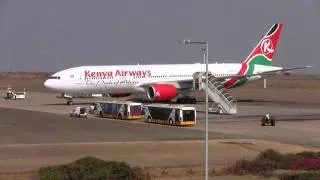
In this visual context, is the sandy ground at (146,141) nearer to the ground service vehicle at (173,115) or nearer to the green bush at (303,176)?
the ground service vehicle at (173,115)

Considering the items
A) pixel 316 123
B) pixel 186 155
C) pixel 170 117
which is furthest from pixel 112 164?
pixel 316 123

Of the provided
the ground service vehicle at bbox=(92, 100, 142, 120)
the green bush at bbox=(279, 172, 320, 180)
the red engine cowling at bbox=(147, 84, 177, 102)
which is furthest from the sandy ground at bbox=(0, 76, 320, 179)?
the red engine cowling at bbox=(147, 84, 177, 102)

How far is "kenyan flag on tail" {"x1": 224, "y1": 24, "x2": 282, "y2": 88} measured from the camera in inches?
3313

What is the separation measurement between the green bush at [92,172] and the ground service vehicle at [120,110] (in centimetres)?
3171

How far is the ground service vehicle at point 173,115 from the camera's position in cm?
5116

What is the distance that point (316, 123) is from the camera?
53.2 metres

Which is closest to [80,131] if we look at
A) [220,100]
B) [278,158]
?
[278,158]

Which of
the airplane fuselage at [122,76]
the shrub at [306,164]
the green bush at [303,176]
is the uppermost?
the airplane fuselage at [122,76]

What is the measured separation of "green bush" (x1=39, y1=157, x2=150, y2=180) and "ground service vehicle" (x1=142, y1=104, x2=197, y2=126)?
25.2m

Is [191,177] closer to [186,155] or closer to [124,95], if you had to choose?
[186,155]

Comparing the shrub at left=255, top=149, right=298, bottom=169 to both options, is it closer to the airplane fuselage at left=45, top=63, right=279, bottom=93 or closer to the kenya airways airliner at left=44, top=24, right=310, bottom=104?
the kenya airways airliner at left=44, top=24, right=310, bottom=104

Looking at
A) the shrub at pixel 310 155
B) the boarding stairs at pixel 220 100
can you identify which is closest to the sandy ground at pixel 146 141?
the shrub at pixel 310 155

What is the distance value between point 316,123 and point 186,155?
77.2ft

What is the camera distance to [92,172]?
2469 cm
